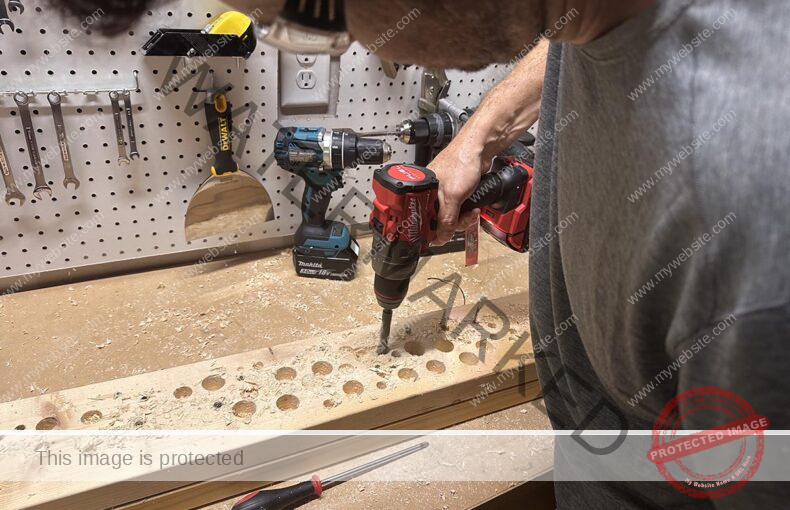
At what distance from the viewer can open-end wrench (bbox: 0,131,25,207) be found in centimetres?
111

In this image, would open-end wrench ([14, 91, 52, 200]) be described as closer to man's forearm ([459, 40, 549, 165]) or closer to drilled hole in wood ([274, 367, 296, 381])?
drilled hole in wood ([274, 367, 296, 381])

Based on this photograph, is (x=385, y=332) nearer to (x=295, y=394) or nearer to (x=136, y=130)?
(x=295, y=394)

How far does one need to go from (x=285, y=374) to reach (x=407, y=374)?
231mm

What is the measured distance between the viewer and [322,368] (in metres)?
1.01

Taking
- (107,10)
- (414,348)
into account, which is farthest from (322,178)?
(107,10)

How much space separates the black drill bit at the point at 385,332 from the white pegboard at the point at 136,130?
571 mm

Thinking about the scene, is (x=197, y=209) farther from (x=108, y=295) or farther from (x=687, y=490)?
(x=687, y=490)

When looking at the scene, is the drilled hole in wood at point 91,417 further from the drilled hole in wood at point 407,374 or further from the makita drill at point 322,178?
the makita drill at point 322,178

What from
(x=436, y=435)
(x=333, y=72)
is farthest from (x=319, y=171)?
(x=436, y=435)

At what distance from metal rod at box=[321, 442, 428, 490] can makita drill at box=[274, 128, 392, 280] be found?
1.81ft

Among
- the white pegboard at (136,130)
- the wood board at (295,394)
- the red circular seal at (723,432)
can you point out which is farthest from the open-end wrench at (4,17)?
the red circular seal at (723,432)

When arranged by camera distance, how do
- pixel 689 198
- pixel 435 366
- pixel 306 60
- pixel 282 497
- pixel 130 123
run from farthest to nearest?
1. pixel 306 60
2. pixel 130 123
3. pixel 435 366
4. pixel 282 497
5. pixel 689 198

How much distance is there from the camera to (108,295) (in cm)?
129

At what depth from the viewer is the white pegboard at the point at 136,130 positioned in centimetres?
107
